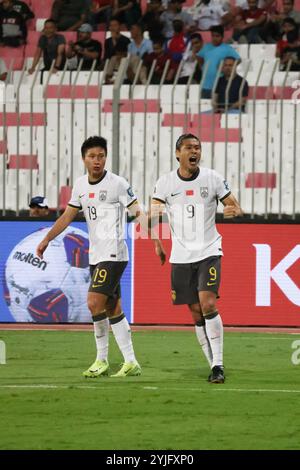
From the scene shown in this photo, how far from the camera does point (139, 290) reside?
16656 mm

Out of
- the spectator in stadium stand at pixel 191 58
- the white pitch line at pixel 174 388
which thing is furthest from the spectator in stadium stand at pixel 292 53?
the white pitch line at pixel 174 388

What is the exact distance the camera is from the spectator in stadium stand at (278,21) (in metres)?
20.8

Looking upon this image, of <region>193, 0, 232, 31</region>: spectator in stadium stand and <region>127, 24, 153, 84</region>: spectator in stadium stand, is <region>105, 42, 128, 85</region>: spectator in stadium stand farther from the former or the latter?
<region>193, 0, 232, 31</region>: spectator in stadium stand

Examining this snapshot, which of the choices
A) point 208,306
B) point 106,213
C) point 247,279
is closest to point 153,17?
point 247,279

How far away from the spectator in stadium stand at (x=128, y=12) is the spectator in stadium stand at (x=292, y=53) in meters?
2.93

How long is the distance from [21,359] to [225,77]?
582 cm

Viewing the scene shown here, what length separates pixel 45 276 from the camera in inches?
661

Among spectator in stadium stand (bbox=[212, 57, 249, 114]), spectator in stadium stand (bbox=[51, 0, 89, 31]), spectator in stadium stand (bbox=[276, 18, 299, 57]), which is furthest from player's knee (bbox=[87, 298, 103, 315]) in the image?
spectator in stadium stand (bbox=[51, 0, 89, 31])

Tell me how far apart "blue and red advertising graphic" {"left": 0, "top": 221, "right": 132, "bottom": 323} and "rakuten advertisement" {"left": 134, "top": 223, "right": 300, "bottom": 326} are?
23 cm

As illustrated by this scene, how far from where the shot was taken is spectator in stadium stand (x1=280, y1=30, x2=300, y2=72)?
19641mm

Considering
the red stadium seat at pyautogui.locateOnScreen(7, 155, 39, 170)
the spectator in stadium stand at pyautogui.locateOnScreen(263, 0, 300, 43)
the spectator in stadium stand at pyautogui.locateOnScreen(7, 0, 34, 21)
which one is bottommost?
the red stadium seat at pyautogui.locateOnScreen(7, 155, 39, 170)
